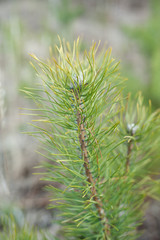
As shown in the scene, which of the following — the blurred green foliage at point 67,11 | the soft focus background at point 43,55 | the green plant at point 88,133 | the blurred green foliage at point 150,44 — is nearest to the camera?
the green plant at point 88,133

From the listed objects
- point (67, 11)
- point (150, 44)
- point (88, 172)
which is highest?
point (67, 11)

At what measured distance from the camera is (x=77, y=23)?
2.46m

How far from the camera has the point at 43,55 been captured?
46.0 inches

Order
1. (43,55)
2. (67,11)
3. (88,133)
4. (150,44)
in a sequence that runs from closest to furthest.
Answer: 1. (88,133)
2. (43,55)
3. (150,44)
4. (67,11)

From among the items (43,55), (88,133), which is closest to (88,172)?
(88,133)

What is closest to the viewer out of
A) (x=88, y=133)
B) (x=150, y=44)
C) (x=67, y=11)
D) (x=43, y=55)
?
(x=88, y=133)

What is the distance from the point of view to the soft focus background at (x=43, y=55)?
2.06 feet

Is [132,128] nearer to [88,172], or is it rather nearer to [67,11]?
[88,172]

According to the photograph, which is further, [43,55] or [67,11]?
[67,11]

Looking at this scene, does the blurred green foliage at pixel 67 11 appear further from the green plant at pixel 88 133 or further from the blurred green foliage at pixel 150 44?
the green plant at pixel 88 133

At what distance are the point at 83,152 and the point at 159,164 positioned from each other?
0.53 m

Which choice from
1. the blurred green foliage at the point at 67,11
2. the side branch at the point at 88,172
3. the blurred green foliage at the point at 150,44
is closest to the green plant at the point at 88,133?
the side branch at the point at 88,172

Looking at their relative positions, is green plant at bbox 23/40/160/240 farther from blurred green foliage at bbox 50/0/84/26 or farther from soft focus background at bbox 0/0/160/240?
blurred green foliage at bbox 50/0/84/26

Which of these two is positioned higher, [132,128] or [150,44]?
[150,44]
